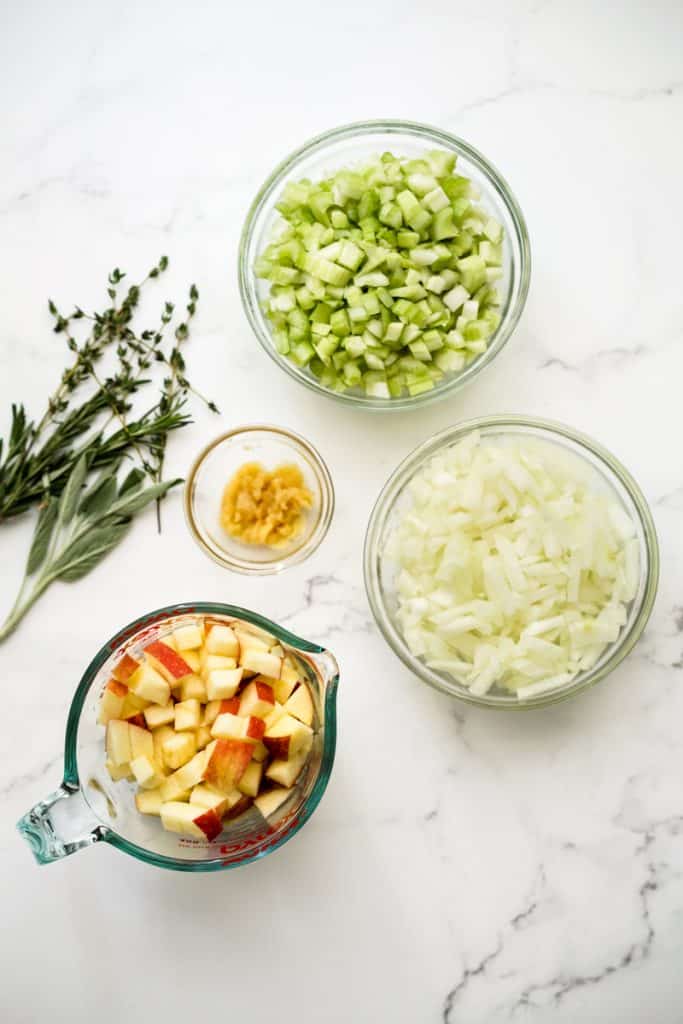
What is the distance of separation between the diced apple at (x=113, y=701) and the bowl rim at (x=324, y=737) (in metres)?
0.04

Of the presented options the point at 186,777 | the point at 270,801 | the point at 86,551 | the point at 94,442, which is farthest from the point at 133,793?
the point at 94,442

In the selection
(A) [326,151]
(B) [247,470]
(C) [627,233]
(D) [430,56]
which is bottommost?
(B) [247,470]

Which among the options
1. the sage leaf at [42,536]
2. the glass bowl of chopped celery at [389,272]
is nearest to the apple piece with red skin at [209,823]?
the sage leaf at [42,536]

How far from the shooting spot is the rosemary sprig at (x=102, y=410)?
6.27ft

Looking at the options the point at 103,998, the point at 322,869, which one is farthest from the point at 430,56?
the point at 103,998

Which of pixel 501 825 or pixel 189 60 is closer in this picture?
pixel 501 825

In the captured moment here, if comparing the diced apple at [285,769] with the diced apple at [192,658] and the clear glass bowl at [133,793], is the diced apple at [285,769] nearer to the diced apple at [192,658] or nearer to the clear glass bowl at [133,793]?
the clear glass bowl at [133,793]

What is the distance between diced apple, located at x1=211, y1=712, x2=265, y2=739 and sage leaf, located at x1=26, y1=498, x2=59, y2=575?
604 millimetres

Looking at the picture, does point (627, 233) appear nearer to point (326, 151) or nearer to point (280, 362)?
point (326, 151)

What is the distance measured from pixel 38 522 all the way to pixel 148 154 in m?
0.86

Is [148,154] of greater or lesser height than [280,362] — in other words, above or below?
above

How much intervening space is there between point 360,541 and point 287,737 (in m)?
0.50

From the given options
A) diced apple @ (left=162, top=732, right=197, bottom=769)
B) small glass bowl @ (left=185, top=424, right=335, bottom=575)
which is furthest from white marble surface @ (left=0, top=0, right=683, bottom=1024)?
diced apple @ (left=162, top=732, right=197, bottom=769)

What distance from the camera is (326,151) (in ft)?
6.32
